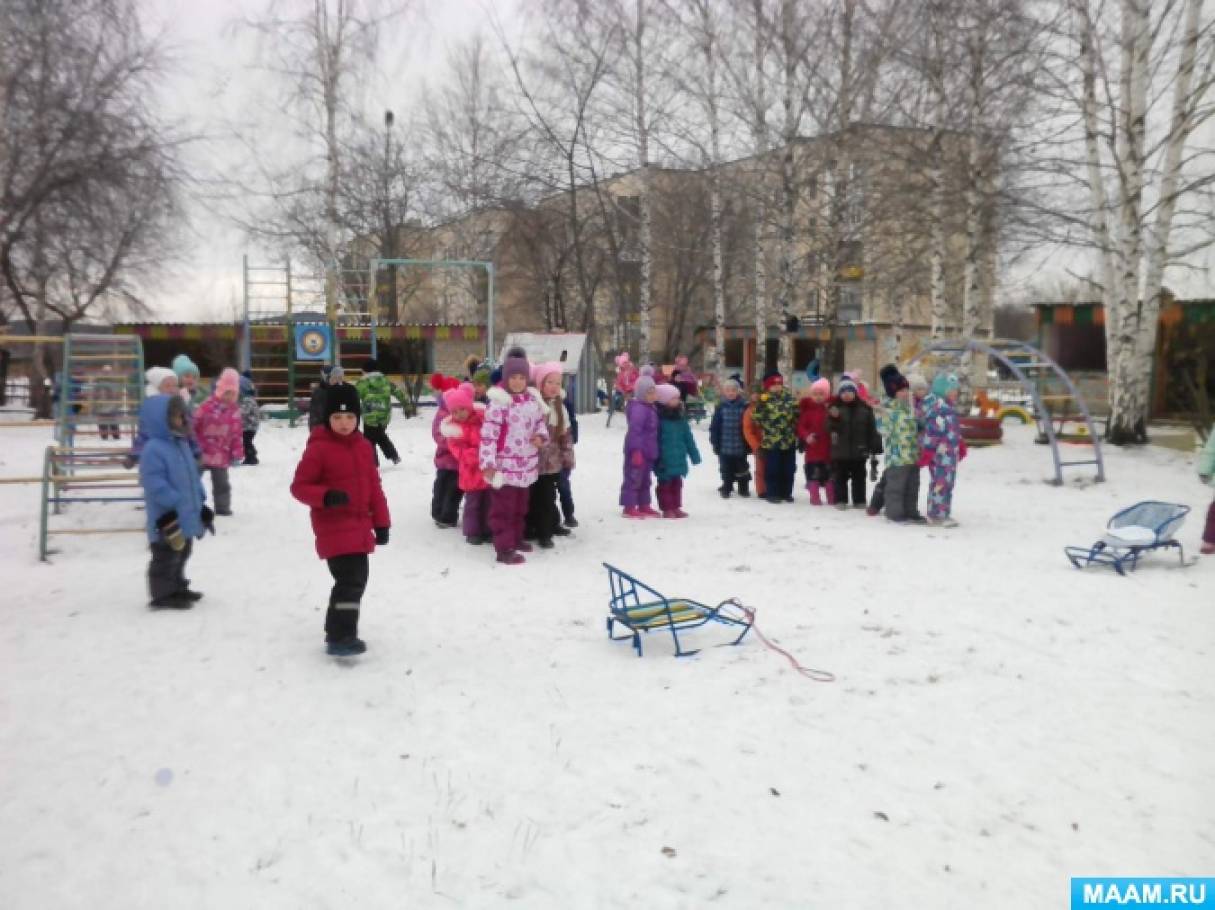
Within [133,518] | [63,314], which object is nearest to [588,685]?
[133,518]

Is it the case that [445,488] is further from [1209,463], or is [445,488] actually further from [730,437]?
[1209,463]

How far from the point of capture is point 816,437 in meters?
11.1

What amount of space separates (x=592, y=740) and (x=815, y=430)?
7316mm

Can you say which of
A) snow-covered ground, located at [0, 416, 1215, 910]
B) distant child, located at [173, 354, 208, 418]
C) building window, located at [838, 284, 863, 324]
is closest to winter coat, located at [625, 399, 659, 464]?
snow-covered ground, located at [0, 416, 1215, 910]

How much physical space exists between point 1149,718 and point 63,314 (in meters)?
24.8

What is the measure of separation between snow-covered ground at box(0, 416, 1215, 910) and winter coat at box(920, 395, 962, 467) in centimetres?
193

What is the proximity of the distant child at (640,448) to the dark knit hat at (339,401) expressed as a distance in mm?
4861

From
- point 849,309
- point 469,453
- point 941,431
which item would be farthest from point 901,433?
point 849,309

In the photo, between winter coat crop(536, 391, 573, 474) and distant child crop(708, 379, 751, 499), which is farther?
distant child crop(708, 379, 751, 499)

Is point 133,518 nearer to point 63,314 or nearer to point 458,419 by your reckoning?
point 458,419

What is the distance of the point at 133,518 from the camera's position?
9.80 m

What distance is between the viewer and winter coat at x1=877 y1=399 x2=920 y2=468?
9.80 meters

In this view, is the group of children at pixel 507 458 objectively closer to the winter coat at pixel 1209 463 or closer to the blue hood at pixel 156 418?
the blue hood at pixel 156 418

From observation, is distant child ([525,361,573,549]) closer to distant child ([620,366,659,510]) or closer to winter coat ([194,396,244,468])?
distant child ([620,366,659,510])
